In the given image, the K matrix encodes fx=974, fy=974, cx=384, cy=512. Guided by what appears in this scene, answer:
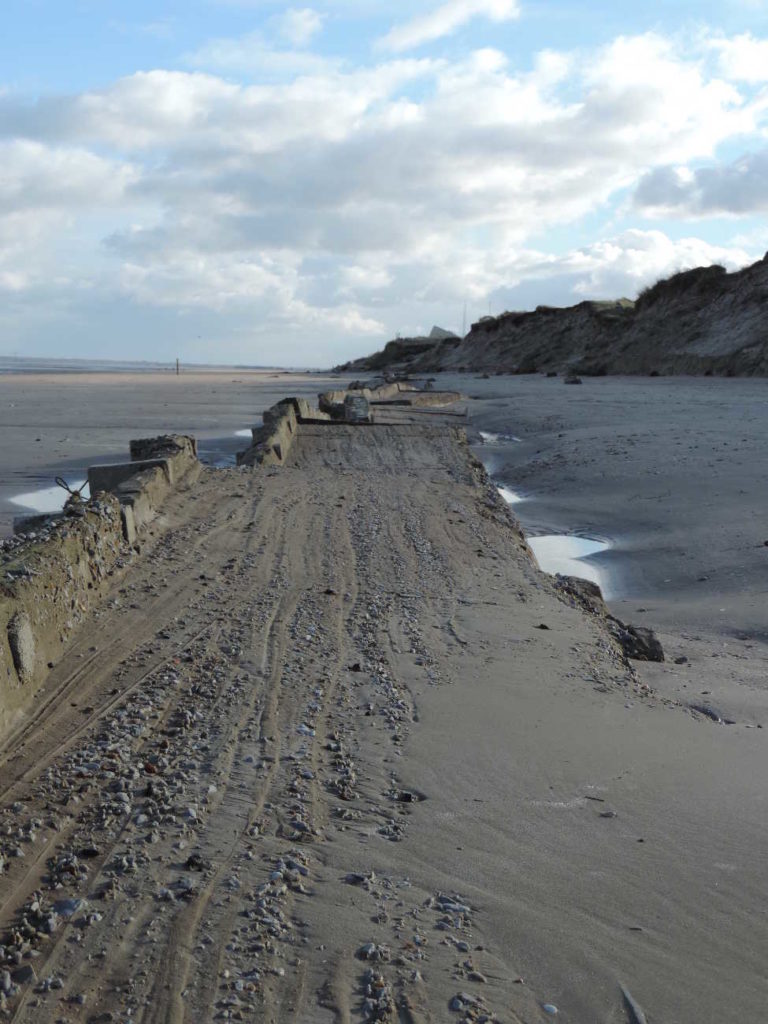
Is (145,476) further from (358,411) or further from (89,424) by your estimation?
(89,424)

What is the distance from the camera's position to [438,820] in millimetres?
3260

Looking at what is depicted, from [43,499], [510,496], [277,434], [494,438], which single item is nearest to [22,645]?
[43,499]

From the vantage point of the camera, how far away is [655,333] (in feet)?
127

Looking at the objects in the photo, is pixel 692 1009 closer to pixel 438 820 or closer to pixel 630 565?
pixel 438 820

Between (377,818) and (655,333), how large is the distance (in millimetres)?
37988

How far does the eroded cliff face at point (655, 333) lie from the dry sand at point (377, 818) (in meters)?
27.1

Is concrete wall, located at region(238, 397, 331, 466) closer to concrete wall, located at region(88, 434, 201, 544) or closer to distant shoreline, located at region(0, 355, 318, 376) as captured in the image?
concrete wall, located at region(88, 434, 201, 544)

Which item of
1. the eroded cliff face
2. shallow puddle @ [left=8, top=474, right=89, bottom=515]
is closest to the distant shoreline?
the eroded cliff face

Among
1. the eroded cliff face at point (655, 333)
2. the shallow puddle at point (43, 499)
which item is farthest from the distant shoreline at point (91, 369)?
the shallow puddle at point (43, 499)

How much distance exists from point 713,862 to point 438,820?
876 mm

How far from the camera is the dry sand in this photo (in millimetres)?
2445

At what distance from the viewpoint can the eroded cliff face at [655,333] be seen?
32875mm

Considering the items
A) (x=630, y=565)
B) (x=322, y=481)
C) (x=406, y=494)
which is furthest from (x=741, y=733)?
(x=322, y=481)

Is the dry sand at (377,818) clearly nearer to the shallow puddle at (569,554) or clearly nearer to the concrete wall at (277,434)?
the shallow puddle at (569,554)
